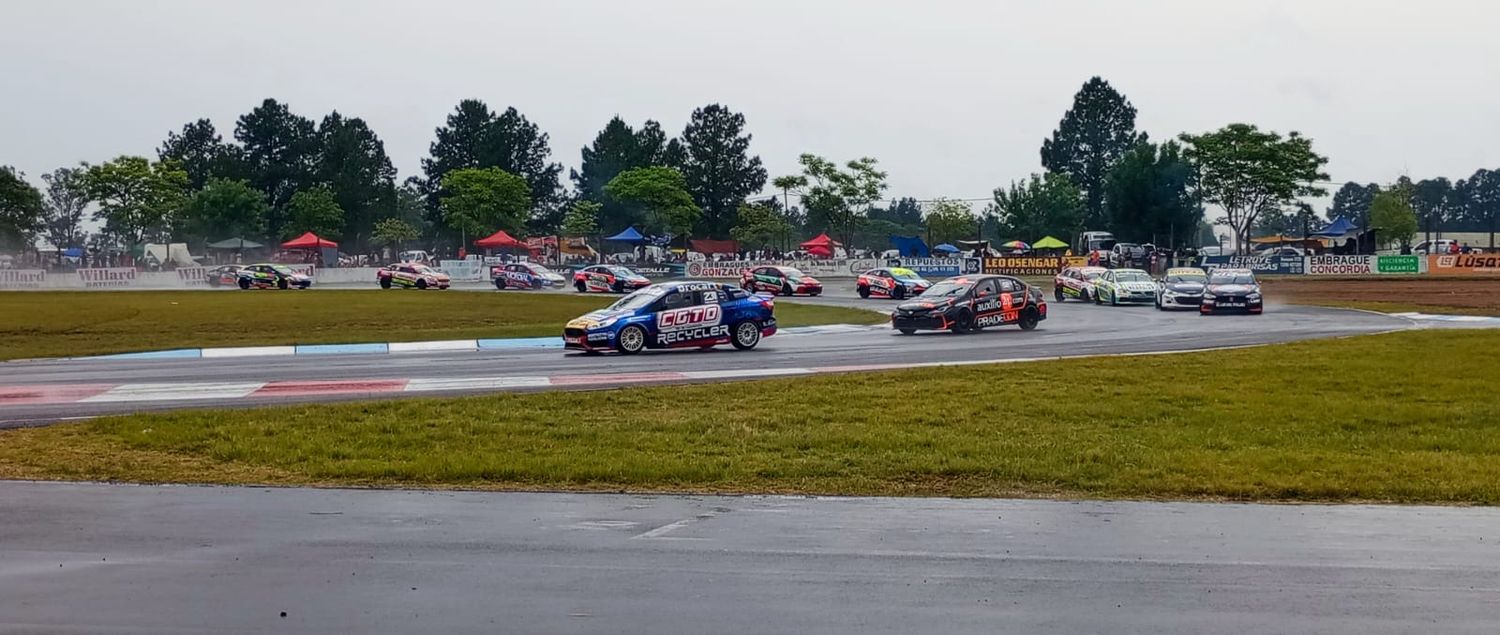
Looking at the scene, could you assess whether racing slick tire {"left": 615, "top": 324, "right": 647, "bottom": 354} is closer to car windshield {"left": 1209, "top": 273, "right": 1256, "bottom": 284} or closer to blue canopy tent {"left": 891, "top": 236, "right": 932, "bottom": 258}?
car windshield {"left": 1209, "top": 273, "right": 1256, "bottom": 284}

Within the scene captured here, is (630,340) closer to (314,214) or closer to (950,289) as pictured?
(950,289)

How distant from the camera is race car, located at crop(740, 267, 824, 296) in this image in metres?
52.2

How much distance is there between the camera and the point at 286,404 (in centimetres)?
1569

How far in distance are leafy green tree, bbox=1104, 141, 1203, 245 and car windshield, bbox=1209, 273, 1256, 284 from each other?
5331 centimetres

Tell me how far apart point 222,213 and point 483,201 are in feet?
71.9

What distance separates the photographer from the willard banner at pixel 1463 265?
5978 centimetres

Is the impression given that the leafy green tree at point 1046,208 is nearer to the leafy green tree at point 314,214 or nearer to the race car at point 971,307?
the leafy green tree at point 314,214

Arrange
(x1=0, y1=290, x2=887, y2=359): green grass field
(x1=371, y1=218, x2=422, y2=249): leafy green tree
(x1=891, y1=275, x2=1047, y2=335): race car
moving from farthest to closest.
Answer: (x1=371, y1=218, x2=422, y2=249): leafy green tree → (x1=0, y1=290, x2=887, y2=359): green grass field → (x1=891, y1=275, x2=1047, y2=335): race car

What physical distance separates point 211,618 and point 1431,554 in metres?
6.67

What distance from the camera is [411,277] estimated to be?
2344 inches

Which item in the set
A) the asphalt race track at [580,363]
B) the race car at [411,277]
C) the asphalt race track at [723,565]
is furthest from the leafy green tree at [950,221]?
the asphalt race track at [723,565]

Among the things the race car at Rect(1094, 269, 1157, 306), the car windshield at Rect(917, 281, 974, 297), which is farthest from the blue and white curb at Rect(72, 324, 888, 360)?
the race car at Rect(1094, 269, 1157, 306)

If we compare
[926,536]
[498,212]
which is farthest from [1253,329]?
[498,212]

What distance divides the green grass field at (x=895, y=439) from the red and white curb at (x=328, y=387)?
2.11 meters
